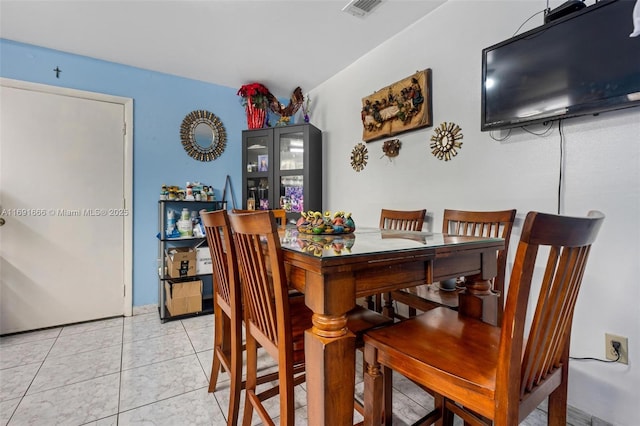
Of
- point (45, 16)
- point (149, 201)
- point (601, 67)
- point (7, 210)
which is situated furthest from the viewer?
point (149, 201)

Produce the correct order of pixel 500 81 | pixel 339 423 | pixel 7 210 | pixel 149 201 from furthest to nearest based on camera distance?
pixel 149 201
pixel 7 210
pixel 500 81
pixel 339 423

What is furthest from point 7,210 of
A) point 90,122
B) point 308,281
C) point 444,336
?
point 444,336

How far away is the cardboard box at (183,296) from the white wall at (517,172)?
1.76 meters

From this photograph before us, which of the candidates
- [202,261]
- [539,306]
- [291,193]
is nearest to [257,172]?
[291,193]

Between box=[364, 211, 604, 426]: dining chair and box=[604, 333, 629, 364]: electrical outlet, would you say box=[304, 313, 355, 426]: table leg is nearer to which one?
box=[364, 211, 604, 426]: dining chair

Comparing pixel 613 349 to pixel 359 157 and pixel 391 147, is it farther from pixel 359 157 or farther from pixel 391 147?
pixel 359 157

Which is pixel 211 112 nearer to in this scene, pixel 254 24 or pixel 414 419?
pixel 254 24

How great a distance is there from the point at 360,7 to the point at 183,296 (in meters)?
2.85

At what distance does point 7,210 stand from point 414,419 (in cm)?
343

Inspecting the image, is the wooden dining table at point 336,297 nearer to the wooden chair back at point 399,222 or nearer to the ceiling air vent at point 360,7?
the wooden chair back at point 399,222

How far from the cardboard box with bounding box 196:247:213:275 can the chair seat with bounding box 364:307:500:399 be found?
2.28m

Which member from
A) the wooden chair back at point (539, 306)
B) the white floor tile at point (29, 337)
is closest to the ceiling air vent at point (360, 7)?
the wooden chair back at point (539, 306)

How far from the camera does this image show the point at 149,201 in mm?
2992

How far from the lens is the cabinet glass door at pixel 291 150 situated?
319 cm
